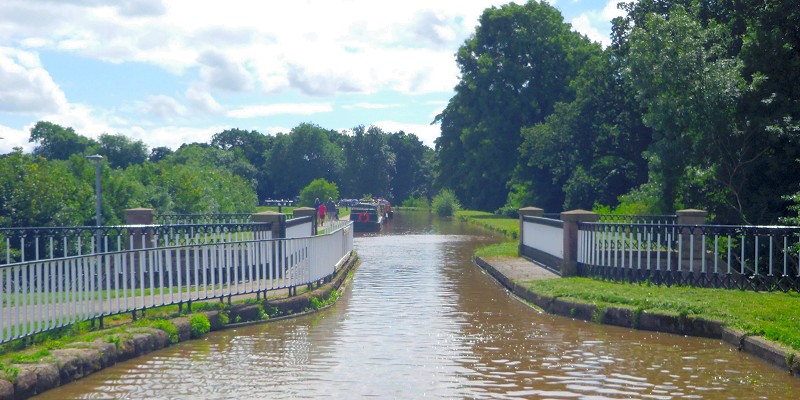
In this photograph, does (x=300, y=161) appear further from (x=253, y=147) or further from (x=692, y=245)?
(x=692, y=245)

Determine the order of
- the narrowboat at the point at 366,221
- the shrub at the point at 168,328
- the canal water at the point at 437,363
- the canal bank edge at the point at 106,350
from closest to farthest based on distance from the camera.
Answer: the canal bank edge at the point at 106,350 < the canal water at the point at 437,363 < the shrub at the point at 168,328 < the narrowboat at the point at 366,221

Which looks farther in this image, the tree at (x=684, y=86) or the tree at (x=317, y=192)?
the tree at (x=317, y=192)

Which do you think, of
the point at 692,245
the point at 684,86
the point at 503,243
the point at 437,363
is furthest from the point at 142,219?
the point at 503,243

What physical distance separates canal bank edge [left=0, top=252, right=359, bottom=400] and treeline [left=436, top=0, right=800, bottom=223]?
1100cm

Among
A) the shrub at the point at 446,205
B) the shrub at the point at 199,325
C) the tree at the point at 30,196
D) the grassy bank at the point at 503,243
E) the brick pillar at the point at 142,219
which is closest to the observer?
the shrub at the point at 199,325

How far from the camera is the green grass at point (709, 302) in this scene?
459 inches

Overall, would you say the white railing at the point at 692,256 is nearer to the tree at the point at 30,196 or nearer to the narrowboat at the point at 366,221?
the tree at the point at 30,196

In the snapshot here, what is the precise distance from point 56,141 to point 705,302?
103 meters

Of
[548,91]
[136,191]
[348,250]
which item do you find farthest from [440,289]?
[548,91]

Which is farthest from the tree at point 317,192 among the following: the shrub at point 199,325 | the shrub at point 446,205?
the shrub at point 199,325

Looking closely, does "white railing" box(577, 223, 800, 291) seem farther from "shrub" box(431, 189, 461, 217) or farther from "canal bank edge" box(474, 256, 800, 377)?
"shrub" box(431, 189, 461, 217)

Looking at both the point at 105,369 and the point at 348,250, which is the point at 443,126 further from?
the point at 105,369

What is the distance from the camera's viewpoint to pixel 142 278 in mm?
12359

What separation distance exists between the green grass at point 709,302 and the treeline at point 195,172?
49.2 ft
